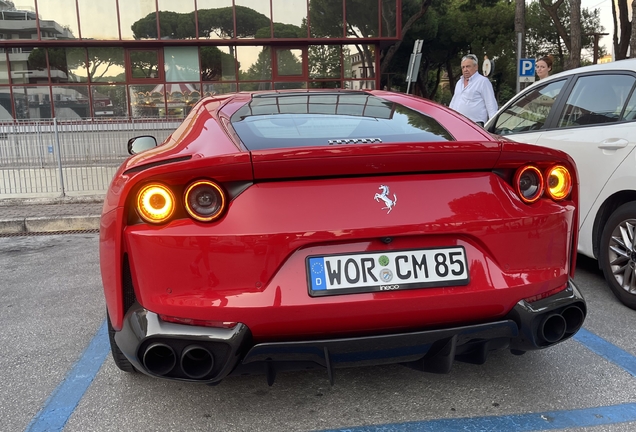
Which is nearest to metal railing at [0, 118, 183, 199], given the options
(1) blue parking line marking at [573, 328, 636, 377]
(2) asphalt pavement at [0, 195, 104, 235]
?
(2) asphalt pavement at [0, 195, 104, 235]

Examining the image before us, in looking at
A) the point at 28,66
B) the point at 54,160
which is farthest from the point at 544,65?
the point at 28,66

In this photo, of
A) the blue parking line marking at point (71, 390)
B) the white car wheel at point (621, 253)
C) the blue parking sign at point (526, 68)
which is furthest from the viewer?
the blue parking sign at point (526, 68)

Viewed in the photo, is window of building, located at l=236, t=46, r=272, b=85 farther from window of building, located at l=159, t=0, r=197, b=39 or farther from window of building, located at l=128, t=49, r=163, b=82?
window of building, located at l=128, t=49, r=163, b=82

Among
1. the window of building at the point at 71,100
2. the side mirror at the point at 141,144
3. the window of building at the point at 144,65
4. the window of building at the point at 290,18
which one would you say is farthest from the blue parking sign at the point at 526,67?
the window of building at the point at 71,100

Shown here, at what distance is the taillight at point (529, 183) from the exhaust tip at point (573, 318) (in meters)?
0.47

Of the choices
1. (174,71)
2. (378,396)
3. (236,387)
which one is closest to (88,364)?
(236,387)

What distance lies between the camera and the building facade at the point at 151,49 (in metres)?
17.7

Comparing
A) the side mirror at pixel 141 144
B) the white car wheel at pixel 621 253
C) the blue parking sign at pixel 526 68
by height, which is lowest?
the white car wheel at pixel 621 253

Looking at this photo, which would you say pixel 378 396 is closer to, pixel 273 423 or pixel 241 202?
pixel 273 423

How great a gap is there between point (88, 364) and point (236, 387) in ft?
3.00

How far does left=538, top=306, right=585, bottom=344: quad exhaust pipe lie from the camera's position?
2.20 meters

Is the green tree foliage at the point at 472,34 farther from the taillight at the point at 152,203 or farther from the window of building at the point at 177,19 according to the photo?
the taillight at the point at 152,203

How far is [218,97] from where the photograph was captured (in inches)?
130

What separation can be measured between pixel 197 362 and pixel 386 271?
2.51 ft
